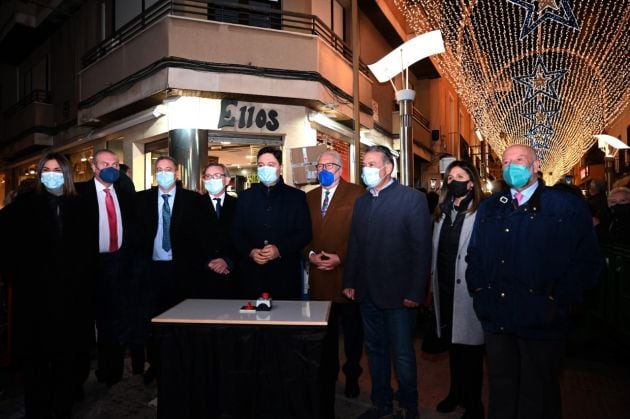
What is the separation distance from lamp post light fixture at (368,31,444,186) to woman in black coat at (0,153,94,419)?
431cm

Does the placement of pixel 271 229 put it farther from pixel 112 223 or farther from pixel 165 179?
pixel 112 223

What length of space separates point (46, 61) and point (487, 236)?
20.2 meters

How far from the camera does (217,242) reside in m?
5.39

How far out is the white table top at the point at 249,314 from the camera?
11.0ft

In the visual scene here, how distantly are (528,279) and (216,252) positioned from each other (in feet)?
10.5

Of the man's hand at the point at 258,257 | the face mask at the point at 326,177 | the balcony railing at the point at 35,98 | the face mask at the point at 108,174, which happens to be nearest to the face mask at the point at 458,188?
the face mask at the point at 326,177

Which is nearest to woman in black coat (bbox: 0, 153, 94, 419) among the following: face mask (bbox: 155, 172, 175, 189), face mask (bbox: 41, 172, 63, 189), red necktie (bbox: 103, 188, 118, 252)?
face mask (bbox: 41, 172, 63, 189)

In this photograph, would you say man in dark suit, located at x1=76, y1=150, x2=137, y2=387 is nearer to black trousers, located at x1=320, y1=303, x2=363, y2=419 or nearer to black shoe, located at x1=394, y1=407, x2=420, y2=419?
black trousers, located at x1=320, y1=303, x2=363, y2=419

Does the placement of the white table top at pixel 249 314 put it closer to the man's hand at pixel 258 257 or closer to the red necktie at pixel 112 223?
the man's hand at pixel 258 257

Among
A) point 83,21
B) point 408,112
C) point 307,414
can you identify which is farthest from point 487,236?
point 83,21

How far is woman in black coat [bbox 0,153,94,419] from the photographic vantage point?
4.07 meters

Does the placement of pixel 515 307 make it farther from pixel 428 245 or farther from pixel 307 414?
pixel 307 414

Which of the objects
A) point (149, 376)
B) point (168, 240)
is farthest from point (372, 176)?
point (149, 376)

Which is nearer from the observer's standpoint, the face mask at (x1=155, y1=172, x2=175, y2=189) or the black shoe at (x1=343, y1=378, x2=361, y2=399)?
the black shoe at (x1=343, y1=378, x2=361, y2=399)
